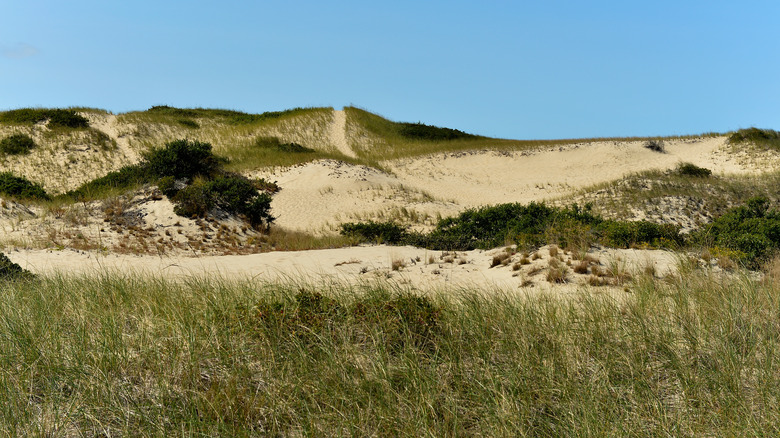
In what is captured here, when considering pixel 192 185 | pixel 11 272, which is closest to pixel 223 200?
pixel 192 185

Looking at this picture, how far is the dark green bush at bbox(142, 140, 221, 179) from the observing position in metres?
19.6

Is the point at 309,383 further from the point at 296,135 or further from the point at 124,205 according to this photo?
the point at 296,135

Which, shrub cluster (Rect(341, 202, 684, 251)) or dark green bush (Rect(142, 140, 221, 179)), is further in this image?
dark green bush (Rect(142, 140, 221, 179))

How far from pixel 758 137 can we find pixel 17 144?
150 feet

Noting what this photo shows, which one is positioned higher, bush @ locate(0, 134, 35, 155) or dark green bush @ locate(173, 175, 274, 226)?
bush @ locate(0, 134, 35, 155)

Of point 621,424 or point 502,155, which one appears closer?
point 621,424

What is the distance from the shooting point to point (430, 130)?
46938 millimetres

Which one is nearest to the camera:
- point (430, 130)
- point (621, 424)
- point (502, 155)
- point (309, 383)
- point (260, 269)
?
point (621, 424)

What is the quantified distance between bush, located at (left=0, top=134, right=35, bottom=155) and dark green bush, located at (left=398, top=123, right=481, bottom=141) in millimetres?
26880

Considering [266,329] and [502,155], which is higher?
[502,155]

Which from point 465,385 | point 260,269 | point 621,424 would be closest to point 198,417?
point 465,385

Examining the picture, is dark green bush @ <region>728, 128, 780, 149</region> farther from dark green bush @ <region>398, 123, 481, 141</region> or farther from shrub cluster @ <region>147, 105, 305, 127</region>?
shrub cluster @ <region>147, 105, 305, 127</region>

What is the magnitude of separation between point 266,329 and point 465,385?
192 centimetres

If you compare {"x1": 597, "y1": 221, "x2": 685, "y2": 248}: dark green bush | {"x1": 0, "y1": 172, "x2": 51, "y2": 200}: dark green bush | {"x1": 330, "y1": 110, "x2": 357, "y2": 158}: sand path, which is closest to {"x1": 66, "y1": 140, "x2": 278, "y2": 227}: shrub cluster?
{"x1": 0, "y1": 172, "x2": 51, "y2": 200}: dark green bush
